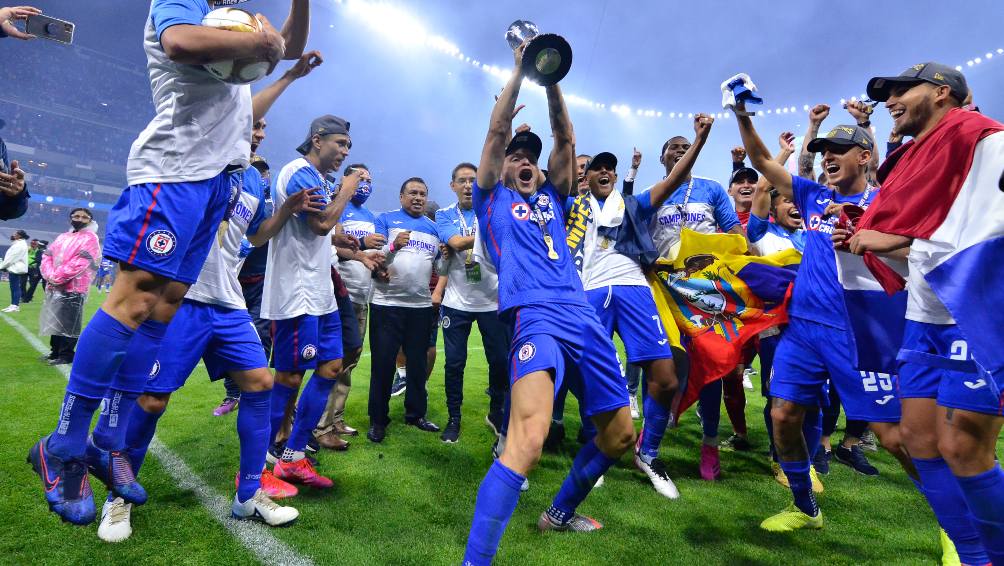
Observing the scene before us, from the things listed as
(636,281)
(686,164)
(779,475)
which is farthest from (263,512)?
(779,475)

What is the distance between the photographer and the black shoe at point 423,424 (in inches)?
211

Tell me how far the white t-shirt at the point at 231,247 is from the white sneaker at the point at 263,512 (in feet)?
3.82

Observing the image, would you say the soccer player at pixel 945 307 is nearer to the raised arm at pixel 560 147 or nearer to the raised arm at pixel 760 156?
the raised arm at pixel 760 156

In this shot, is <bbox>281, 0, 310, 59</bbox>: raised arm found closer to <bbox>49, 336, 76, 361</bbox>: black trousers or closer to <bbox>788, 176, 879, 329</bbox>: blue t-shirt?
<bbox>788, 176, 879, 329</bbox>: blue t-shirt

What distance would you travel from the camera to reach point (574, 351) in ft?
9.18

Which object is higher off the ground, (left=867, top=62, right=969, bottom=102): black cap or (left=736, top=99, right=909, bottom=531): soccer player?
(left=867, top=62, right=969, bottom=102): black cap

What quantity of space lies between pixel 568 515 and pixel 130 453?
8.57 ft

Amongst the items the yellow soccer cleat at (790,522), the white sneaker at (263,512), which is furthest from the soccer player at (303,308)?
the yellow soccer cleat at (790,522)

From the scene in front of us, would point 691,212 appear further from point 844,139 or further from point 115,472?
point 115,472

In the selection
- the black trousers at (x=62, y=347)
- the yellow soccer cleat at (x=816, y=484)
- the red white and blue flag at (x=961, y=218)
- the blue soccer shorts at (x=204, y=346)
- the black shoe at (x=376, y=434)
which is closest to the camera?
the red white and blue flag at (x=961, y=218)

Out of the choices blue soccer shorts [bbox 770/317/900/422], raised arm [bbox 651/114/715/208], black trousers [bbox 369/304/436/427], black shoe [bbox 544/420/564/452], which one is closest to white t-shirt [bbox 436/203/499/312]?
black trousers [bbox 369/304/436/427]

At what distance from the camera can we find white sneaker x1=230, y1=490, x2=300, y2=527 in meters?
2.97

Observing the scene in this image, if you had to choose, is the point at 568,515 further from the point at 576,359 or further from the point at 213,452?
the point at 213,452

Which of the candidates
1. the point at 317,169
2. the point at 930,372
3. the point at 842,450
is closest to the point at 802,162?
the point at 842,450
